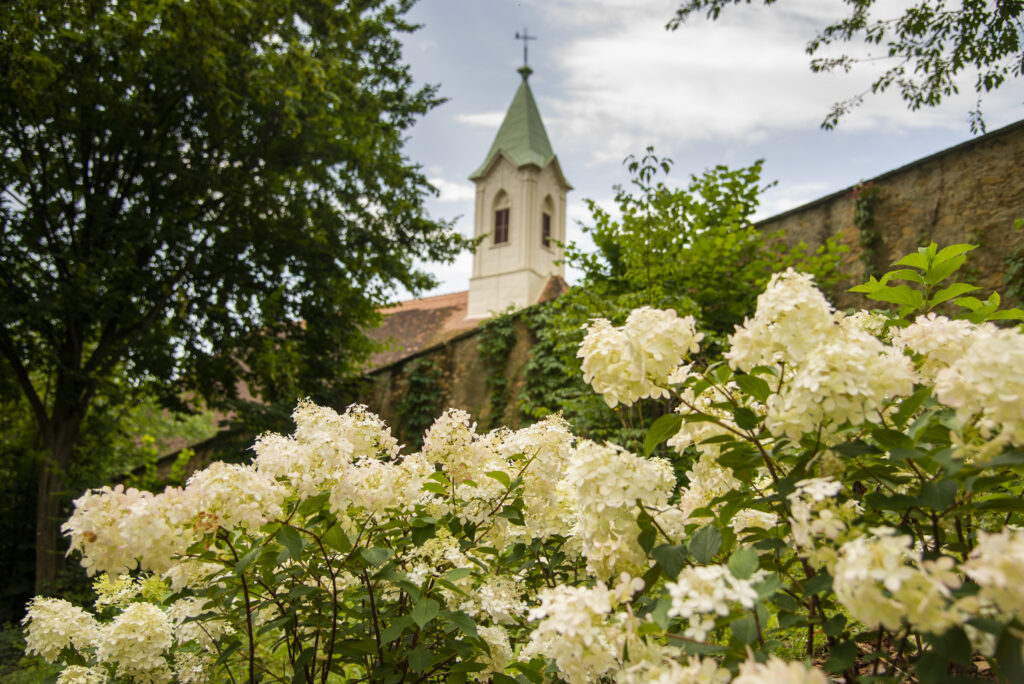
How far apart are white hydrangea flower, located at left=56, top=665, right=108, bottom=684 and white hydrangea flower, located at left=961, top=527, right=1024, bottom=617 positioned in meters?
2.64

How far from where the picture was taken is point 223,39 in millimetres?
7488

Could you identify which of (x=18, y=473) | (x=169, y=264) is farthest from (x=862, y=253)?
(x=18, y=473)

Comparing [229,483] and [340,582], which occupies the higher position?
[229,483]

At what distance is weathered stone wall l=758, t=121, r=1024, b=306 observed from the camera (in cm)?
600

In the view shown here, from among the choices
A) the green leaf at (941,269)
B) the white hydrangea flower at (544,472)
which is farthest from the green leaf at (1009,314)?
the white hydrangea flower at (544,472)

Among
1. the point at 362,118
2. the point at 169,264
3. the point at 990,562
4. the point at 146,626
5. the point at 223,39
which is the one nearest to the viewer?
the point at 990,562

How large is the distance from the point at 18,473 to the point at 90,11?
5.85 m

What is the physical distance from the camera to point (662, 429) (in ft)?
5.16

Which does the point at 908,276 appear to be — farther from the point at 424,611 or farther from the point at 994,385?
the point at 424,611

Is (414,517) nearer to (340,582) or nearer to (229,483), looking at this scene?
(340,582)

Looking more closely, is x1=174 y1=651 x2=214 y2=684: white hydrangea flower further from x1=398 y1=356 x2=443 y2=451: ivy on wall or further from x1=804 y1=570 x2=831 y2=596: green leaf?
x1=398 y1=356 x2=443 y2=451: ivy on wall

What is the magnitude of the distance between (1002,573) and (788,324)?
0.64 m

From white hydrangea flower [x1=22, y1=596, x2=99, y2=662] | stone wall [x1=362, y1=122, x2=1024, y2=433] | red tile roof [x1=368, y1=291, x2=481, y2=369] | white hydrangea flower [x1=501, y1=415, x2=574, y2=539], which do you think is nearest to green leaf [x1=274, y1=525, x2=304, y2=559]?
white hydrangea flower [x1=501, y1=415, x2=574, y2=539]

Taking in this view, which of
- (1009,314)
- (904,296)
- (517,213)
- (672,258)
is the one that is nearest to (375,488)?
(904,296)
